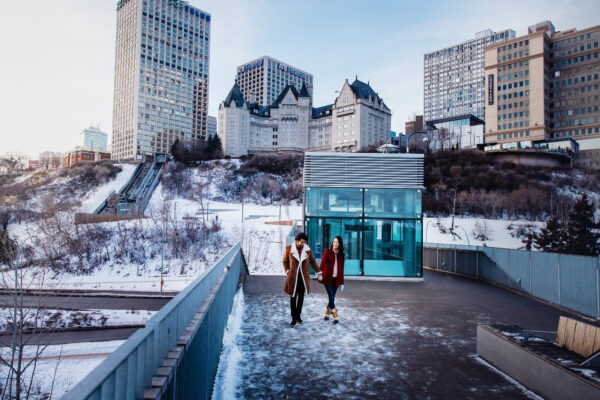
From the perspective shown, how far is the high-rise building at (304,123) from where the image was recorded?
10475 cm

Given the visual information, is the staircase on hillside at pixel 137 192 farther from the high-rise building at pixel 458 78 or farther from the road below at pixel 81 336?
the high-rise building at pixel 458 78

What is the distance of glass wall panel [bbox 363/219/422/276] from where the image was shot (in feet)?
47.5

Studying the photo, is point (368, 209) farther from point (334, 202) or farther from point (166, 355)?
point (166, 355)

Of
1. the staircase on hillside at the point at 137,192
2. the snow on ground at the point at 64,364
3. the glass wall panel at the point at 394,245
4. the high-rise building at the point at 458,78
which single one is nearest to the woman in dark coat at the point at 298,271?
the glass wall panel at the point at 394,245

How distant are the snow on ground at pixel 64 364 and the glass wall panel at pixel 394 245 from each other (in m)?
12.1

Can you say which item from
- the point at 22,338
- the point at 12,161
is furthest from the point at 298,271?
the point at 12,161

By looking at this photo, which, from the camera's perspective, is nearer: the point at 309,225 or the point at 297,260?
the point at 297,260

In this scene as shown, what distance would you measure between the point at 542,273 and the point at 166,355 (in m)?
11.2

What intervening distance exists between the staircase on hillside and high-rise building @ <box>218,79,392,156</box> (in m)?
28.3

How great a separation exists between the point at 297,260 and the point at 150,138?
142 meters

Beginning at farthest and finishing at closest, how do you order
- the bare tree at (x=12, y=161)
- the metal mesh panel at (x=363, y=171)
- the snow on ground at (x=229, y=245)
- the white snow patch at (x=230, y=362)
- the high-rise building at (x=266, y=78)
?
the high-rise building at (x=266, y=78) → the bare tree at (x=12, y=161) → the snow on ground at (x=229, y=245) → the metal mesh panel at (x=363, y=171) → the white snow patch at (x=230, y=362)

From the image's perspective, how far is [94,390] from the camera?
68.3 inches

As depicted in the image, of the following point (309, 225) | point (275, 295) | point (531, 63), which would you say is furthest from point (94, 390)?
point (531, 63)

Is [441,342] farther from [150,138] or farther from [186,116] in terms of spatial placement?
[186,116]
